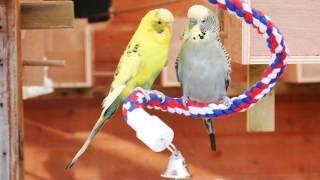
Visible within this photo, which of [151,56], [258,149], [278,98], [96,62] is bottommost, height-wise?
[258,149]

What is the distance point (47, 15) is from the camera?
0.96 meters

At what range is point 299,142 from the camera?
2.09 metres

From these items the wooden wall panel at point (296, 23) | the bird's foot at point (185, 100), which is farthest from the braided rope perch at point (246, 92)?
the wooden wall panel at point (296, 23)

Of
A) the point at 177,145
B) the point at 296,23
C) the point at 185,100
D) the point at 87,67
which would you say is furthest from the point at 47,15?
the point at 177,145

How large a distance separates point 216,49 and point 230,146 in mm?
1271

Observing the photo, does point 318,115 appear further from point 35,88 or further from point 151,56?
point 151,56

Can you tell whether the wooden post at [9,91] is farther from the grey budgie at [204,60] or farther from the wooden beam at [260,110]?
the wooden beam at [260,110]

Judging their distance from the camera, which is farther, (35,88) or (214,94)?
(35,88)

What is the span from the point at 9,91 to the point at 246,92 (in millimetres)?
356

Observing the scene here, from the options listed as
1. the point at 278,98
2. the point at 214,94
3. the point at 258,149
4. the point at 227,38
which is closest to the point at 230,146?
the point at 258,149

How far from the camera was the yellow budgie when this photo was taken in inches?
33.7

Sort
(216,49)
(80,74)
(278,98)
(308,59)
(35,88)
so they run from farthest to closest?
(278,98) → (80,74) → (35,88) → (308,59) → (216,49)

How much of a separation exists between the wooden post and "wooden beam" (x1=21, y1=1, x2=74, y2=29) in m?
0.06

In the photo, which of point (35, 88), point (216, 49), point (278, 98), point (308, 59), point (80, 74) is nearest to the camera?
point (216, 49)
